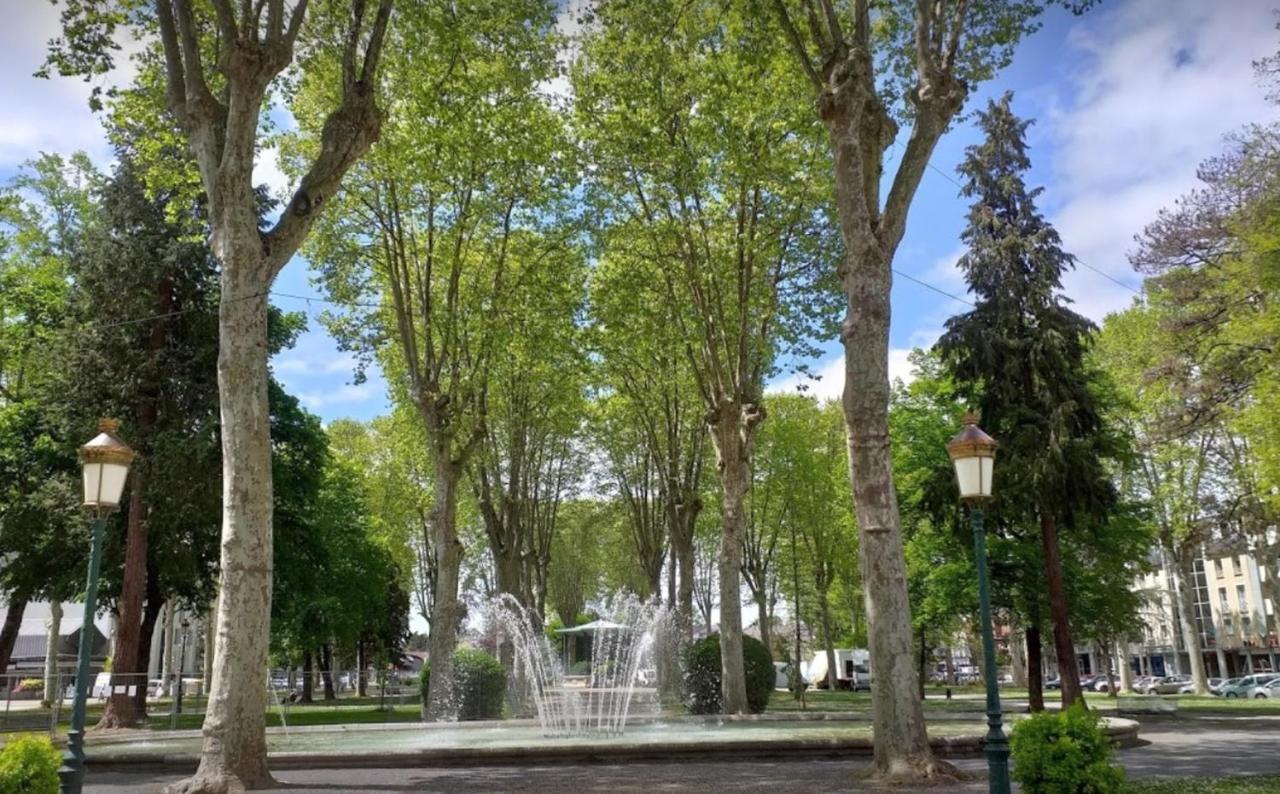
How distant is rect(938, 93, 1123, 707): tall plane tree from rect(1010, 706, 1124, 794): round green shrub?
14031 mm

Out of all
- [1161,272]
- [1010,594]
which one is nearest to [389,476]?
[1010,594]

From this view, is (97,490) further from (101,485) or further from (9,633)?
(9,633)

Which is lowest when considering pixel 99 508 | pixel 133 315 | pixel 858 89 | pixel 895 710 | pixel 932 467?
pixel 895 710

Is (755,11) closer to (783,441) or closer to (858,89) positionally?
(858,89)

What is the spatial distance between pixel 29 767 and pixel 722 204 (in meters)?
17.0

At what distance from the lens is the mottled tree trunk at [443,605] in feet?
66.0

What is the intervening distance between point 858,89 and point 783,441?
2975 centimetres

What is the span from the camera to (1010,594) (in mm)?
23703

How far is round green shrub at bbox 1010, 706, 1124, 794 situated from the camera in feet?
24.1

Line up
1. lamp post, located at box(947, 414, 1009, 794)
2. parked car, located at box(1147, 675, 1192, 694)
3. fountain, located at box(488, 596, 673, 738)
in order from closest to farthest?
1. lamp post, located at box(947, 414, 1009, 794)
2. fountain, located at box(488, 596, 673, 738)
3. parked car, located at box(1147, 675, 1192, 694)

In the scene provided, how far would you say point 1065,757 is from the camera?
7449mm

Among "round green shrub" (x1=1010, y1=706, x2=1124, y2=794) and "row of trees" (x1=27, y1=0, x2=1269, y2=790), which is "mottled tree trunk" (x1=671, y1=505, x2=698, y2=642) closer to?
"row of trees" (x1=27, y1=0, x2=1269, y2=790)

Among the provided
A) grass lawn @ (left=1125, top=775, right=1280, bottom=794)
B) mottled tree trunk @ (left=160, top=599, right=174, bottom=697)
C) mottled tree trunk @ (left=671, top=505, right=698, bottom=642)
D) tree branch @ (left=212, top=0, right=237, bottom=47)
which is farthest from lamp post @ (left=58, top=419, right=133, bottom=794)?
mottled tree trunk @ (left=160, top=599, right=174, bottom=697)

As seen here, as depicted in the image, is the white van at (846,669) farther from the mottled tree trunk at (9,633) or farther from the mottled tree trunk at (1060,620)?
the mottled tree trunk at (9,633)
